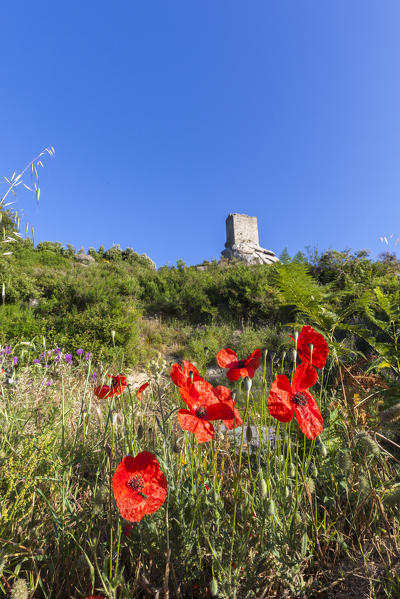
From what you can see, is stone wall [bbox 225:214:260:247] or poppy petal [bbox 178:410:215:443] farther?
stone wall [bbox 225:214:260:247]

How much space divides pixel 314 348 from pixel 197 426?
46 centimetres

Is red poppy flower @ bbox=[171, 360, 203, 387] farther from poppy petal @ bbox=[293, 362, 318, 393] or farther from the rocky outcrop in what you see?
the rocky outcrop

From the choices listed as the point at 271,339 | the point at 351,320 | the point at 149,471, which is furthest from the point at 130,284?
the point at 149,471

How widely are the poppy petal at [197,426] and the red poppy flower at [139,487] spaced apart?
11 cm

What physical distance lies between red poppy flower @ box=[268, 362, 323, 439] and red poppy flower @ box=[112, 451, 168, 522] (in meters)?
0.32

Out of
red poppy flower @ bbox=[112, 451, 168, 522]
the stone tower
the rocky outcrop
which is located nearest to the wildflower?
red poppy flower @ bbox=[112, 451, 168, 522]

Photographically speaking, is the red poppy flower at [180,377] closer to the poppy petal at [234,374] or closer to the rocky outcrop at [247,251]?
the poppy petal at [234,374]

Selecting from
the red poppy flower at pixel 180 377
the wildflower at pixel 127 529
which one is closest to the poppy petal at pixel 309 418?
the red poppy flower at pixel 180 377

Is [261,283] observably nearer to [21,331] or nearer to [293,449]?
[21,331]

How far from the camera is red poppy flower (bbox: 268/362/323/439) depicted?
718 millimetres

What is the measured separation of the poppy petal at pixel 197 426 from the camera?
690 millimetres

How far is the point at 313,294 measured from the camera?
66.1 inches

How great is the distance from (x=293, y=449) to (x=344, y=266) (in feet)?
26.7

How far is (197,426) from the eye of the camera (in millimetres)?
729
